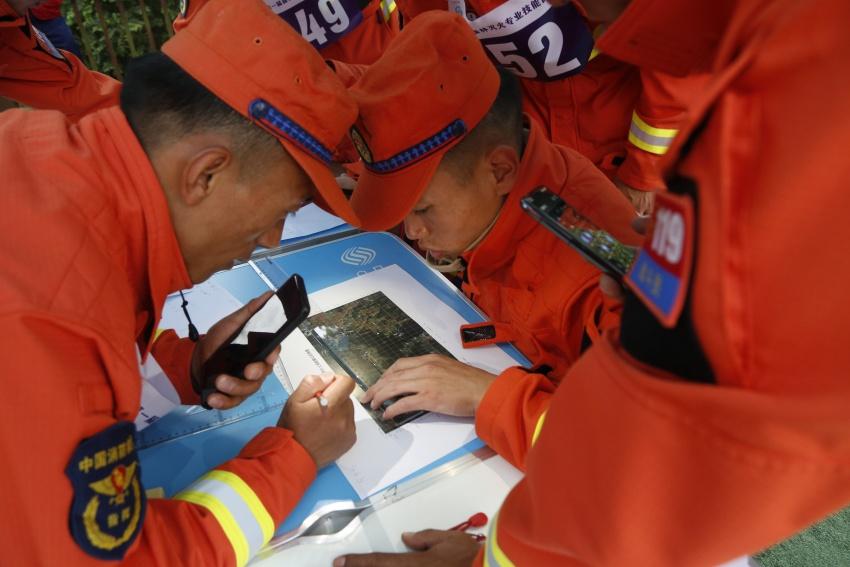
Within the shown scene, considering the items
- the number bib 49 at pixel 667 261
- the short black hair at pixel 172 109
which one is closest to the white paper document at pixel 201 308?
the short black hair at pixel 172 109

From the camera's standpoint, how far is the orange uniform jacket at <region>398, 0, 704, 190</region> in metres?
1.55

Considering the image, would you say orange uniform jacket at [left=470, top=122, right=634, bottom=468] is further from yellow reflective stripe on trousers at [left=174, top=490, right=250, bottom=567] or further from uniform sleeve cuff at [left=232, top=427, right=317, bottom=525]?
yellow reflective stripe on trousers at [left=174, top=490, right=250, bottom=567]

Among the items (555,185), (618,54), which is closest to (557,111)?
(555,185)

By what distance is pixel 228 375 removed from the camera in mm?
921

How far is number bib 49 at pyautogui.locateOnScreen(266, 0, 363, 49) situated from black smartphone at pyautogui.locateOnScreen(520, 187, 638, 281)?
129cm

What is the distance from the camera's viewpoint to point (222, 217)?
79 centimetres

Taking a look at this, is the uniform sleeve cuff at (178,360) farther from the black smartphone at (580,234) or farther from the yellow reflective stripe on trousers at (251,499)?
the black smartphone at (580,234)

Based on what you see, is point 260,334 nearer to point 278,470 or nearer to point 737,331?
point 278,470

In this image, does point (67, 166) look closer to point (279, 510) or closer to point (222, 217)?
point (222, 217)

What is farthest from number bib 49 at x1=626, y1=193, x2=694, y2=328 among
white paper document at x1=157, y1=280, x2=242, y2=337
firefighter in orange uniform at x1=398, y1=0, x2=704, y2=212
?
firefighter in orange uniform at x1=398, y1=0, x2=704, y2=212

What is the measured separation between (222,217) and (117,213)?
0.14 metres

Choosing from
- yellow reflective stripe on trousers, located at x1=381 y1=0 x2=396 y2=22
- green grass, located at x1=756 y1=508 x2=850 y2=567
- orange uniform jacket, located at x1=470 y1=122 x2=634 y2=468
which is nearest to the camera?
orange uniform jacket, located at x1=470 y1=122 x2=634 y2=468

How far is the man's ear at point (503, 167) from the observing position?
105 cm

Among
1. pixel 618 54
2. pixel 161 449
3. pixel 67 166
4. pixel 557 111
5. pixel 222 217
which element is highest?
pixel 618 54
